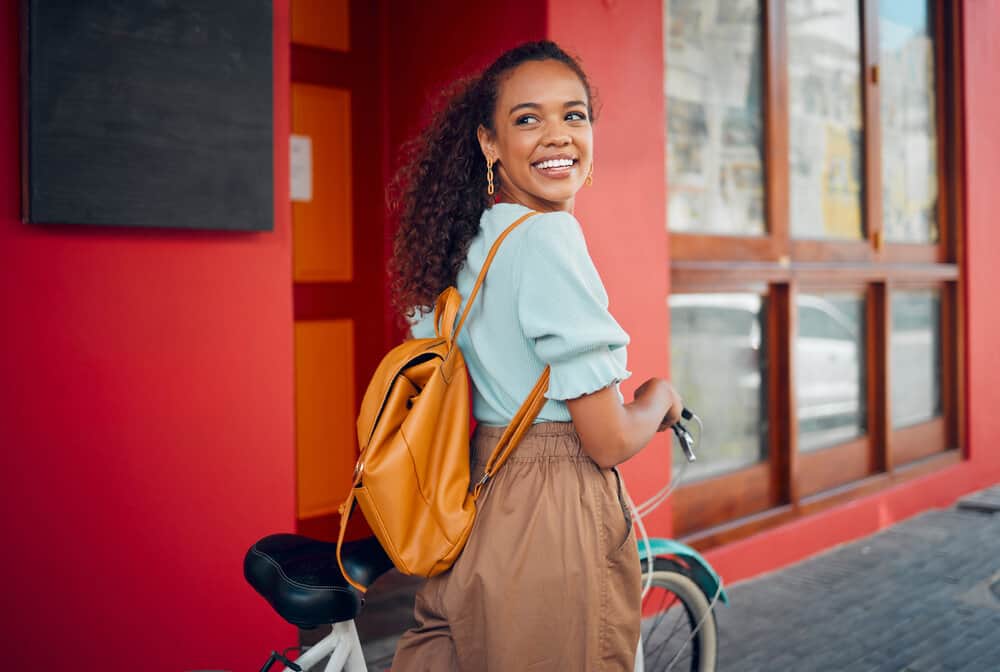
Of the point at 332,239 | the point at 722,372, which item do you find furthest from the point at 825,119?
the point at 332,239

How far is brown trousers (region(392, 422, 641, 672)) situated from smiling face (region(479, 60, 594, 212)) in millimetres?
455

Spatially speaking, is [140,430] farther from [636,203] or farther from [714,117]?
[714,117]

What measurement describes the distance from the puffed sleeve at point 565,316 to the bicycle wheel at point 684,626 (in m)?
1.09

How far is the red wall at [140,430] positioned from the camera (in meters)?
2.51

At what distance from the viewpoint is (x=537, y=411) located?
1692 mm

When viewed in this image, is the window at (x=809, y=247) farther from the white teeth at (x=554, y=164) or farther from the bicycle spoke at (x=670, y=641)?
the white teeth at (x=554, y=164)

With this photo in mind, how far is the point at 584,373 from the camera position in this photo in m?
1.59

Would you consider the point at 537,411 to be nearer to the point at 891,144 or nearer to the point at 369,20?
the point at 369,20

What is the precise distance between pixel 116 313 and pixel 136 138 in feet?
1.66

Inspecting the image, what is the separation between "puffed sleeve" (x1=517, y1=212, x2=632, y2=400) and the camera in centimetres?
158

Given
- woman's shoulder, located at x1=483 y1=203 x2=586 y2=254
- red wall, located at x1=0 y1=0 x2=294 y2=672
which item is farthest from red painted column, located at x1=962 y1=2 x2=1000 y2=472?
woman's shoulder, located at x1=483 y1=203 x2=586 y2=254

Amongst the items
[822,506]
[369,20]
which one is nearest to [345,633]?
[369,20]

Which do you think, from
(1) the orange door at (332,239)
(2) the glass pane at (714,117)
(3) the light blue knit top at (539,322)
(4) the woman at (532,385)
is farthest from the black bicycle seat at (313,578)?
(2) the glass pane at (714,117)

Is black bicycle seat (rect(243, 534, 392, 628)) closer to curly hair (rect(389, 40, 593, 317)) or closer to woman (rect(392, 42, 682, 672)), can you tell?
woman (rect(392, 42, 682, 672))
